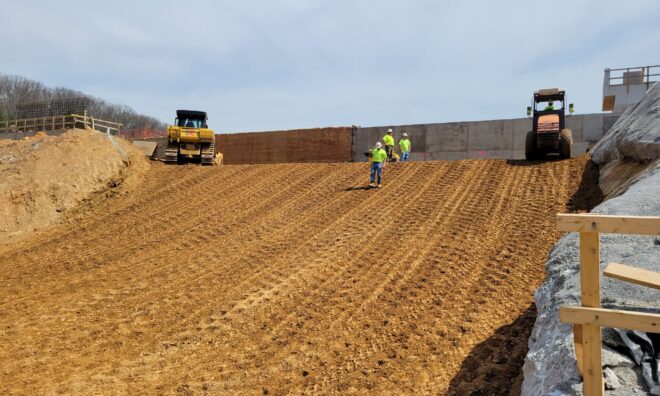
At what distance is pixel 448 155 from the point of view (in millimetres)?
24469

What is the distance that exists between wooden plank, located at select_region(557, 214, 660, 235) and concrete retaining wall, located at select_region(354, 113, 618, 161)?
2100cm

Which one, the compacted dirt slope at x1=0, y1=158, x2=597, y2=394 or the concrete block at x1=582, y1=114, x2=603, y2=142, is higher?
the concrete block at x1=582, y1=114, x2=603, y2=142

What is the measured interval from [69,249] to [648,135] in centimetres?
1368

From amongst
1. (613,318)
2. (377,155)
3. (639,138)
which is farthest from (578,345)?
(377,155)

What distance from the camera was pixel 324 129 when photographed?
2659cm

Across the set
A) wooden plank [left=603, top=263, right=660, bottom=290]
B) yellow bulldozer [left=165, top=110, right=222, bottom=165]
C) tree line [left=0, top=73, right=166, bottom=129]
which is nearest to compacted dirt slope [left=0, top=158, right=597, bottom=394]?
wooden plank [left=603, top=263, right=660, bottom=290]

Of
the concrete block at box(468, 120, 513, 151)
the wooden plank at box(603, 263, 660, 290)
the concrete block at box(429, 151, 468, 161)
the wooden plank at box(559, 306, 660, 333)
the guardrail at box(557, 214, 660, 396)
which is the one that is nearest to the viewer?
the wooden plank at box(559, 306, 660, 333)

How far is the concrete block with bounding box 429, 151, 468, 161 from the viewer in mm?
24094

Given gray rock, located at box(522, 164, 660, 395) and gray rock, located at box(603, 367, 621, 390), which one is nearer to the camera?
gray rock, located at box(603, 367, 621, 390)

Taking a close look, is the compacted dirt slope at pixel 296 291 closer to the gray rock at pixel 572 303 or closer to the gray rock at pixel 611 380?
the gray rock at pixel 572 303

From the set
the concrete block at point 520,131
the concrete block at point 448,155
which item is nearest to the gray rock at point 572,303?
the concrete block at point 520,131

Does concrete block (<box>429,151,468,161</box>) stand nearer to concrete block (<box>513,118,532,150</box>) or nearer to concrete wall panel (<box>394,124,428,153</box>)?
concrete wall panel (<box>394,124,428,153</box>)

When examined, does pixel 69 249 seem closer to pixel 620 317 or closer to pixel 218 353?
pixel 218 353

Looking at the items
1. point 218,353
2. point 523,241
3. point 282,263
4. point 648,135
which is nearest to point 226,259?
point 282,263
